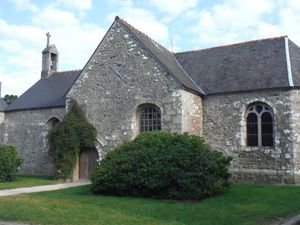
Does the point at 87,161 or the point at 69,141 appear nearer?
the point at 69,141

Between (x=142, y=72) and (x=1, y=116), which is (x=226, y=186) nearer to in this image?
(x=142, y=72)

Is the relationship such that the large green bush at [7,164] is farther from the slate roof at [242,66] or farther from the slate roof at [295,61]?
the slate roof at [295,61]

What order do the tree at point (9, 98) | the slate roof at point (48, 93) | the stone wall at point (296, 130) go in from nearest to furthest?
the stone wall at point (296, 130)
the slate roof at point (48, 93)
the tree at point (9, 98)

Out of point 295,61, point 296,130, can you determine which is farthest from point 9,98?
point 296,130

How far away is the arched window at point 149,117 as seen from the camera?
61.3 feet

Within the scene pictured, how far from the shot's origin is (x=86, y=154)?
66.2ft

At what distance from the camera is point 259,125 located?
18.3m

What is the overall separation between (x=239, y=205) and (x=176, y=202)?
1.90m

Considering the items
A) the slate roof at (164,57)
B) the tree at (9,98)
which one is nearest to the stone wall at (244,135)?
the slate roof at (164,57)

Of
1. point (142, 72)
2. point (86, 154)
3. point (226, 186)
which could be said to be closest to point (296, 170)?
point (226, 186)

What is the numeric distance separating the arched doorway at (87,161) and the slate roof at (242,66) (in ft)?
22.2

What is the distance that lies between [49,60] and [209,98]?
14.9m

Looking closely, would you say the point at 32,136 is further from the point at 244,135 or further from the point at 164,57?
the point at 244,135

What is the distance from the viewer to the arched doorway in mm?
19844
